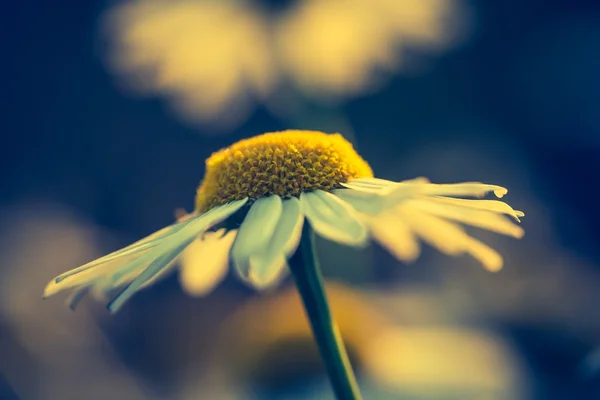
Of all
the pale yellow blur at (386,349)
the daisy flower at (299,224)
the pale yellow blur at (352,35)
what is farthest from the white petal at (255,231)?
the pale yellow blur at (352,35)

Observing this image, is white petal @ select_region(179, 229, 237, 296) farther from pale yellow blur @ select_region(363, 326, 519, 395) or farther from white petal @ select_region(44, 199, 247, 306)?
pale yellow blur @ select_region(363, 326, 519, 395)

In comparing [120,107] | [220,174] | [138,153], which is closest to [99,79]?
[120,107]

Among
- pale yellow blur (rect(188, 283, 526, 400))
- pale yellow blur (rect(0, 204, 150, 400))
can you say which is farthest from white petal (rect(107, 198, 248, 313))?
pale yellow blur (rect(0, 204, 150, 400))

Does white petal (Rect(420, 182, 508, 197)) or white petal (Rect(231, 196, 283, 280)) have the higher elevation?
white petal (Rect(420, 182, 508, 197))

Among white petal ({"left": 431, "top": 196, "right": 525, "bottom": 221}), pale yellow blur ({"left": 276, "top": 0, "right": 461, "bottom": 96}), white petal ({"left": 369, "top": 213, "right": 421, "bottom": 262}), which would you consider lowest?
white petal ({"left": 369, "top": 213, "right": 421, "bottom": 262})

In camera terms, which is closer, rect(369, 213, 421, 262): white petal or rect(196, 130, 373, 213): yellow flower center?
rect(369, 213, 421, 262): white petal

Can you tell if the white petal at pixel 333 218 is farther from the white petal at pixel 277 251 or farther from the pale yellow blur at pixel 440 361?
the pale yellow blur at pixel 440 361

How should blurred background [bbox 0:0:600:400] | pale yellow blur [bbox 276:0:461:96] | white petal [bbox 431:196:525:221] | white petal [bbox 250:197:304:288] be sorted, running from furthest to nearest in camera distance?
1. pale yellow blur [bbox 276:0:461:96]
2. blurred background [bbox 0:0:600:400]
3. white petal [bbox 431:196:525:221]
4. white petal [bbox 250:197:304:288]

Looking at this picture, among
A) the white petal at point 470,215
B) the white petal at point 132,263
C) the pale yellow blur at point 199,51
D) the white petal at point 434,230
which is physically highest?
the pale yellow blur at point 199,51
